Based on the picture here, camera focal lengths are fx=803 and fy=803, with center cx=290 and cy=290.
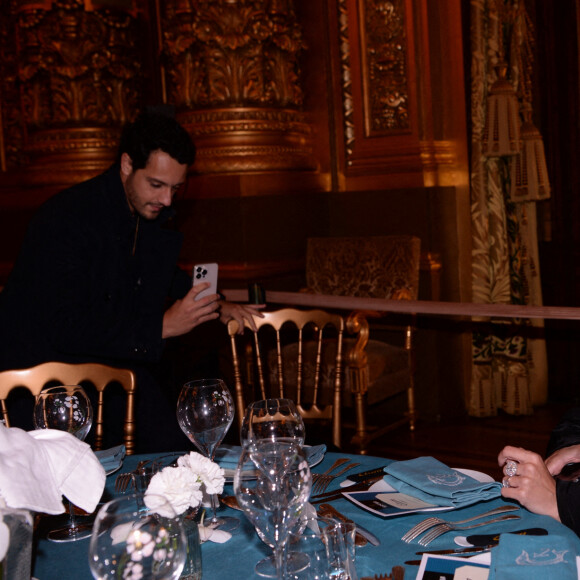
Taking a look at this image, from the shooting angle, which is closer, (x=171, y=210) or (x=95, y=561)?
(x=95, y=561)

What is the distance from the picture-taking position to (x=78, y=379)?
7.44 ft

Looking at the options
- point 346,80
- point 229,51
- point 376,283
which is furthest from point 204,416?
point 346,80

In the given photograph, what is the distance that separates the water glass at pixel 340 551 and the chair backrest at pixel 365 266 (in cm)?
345

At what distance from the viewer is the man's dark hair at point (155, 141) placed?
99.4 inches

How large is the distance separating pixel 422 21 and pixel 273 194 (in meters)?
1.35

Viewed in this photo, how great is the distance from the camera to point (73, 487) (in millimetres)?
1049

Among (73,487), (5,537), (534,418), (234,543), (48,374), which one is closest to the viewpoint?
(5,537)

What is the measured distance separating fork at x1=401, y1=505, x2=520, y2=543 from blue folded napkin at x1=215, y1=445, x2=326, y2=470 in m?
0.37

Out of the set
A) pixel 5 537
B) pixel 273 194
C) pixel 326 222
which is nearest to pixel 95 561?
pixel 5 537

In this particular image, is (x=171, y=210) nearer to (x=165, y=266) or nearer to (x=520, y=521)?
(x=165, y=266)

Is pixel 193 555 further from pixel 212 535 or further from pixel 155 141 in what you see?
pixel 155 141

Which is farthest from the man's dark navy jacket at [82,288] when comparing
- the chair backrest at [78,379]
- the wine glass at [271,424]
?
the wine glass at [271,424]

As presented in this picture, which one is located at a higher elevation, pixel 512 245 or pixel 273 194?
pixel 273 194

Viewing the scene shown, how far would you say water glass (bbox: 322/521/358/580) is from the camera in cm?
105
